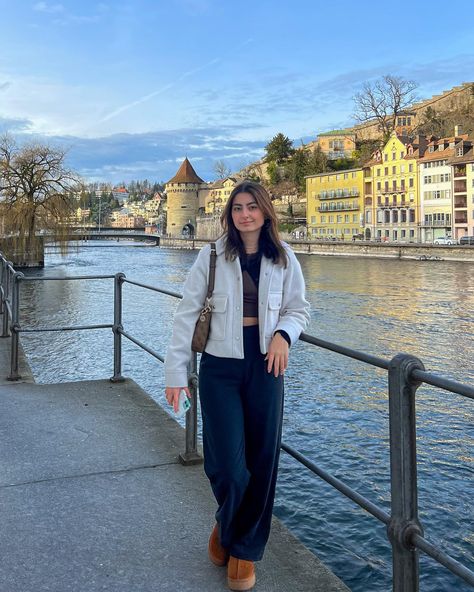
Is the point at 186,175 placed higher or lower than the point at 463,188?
higher

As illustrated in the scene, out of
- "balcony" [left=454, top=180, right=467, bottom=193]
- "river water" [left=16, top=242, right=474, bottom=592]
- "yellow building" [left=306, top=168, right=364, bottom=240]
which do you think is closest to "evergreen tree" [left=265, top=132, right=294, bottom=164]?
"yellow building" [left=306, top=168, right=364, bottom=240]

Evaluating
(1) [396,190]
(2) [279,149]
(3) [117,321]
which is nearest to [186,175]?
(2) [279,149]

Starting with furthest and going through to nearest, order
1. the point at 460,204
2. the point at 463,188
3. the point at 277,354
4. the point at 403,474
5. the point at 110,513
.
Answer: the point at 460,204 < the point at 463,188 < the point at 110,513 < the point at 277,354 < the point at 403,474

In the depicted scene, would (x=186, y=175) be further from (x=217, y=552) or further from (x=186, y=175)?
(x=217, y=552)

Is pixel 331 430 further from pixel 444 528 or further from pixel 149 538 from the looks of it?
pixel 149 538

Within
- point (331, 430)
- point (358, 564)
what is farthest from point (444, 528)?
point (331, 430)

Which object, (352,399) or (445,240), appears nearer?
(352,399)

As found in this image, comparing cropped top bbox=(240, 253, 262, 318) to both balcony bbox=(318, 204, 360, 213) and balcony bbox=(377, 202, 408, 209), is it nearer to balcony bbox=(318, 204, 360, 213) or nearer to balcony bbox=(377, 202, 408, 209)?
balcony bbox=(377, 202, 408, 209)

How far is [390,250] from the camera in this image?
5209 cm

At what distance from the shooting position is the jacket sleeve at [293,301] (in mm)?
2223

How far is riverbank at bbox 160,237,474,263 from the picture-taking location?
4634 centimetres

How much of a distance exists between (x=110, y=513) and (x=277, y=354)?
1117mm

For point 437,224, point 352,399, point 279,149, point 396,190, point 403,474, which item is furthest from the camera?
point 279,149

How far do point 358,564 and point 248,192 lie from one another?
327cm
